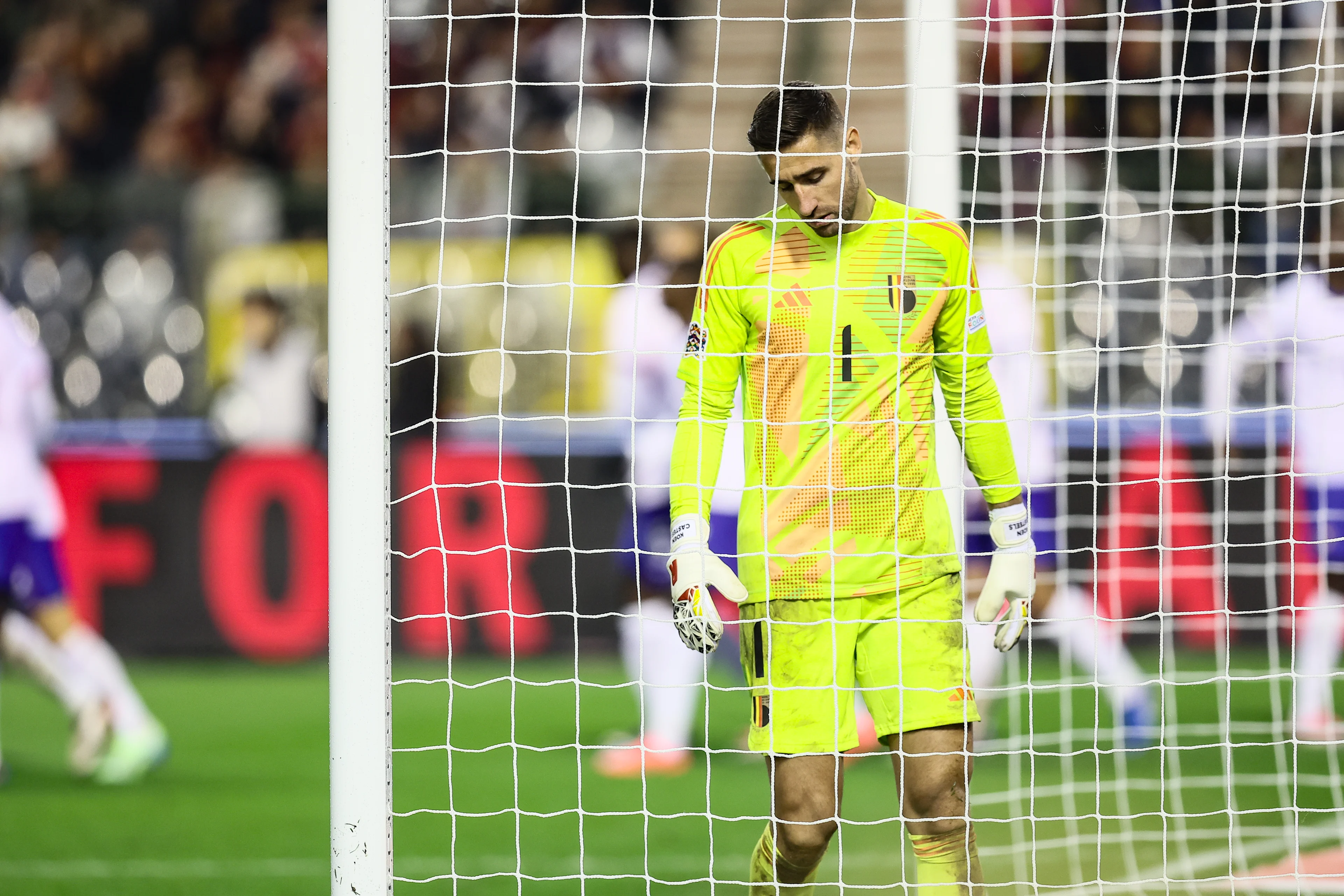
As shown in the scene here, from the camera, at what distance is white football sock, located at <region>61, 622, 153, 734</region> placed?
6.11 metres

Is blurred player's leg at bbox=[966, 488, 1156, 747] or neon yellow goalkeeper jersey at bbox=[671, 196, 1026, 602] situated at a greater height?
neon yellow goalkeeper jersey at bbox=[671, 196, 1026, 602]

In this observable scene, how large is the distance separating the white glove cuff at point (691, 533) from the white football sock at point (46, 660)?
395 centimetres

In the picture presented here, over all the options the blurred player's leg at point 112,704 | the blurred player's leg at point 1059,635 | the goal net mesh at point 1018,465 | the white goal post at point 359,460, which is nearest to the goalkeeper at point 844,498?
the goal net mesh at point 1018,465

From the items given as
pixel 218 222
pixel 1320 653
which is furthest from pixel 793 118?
pixel 218 222

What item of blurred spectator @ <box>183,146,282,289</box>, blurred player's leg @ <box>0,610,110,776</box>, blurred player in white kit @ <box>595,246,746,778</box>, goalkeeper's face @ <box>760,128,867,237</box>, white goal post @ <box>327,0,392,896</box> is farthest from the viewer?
blurred spectator @ <box>183,146,282,289</box>

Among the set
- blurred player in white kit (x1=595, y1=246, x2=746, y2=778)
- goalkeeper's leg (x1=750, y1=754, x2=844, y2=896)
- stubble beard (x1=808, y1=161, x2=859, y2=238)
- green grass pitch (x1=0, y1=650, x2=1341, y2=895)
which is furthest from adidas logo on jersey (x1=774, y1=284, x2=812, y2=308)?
blurred player in white kit (x1=595, y1=246, x2=746, y2=778)

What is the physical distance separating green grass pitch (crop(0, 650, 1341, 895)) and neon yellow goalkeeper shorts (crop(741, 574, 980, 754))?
27 cm

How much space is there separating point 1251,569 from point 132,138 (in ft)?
31.9

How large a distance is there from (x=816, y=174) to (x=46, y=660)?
15.7 feet

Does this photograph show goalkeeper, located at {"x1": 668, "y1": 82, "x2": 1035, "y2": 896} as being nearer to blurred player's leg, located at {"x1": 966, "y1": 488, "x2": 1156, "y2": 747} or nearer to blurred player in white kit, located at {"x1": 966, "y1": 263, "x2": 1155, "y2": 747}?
blurred player in white kit, located at {"x1": 966, "y1": 263, "x2": 1155, "y2": 747}

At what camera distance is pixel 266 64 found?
12.2m

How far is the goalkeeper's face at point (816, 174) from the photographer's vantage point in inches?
121

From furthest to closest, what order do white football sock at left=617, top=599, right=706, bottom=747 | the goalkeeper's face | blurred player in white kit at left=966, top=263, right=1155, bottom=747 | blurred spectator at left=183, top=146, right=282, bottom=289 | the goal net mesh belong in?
blurred spectator at left=183, top=146, right=282, bottom=289 < white football sock at left=617, top=599, right=706, bottom=747 < blurred player in white kit at left=966, top=263, right=1155, bottom=747 < the goal net mesh < the goalkeeper's face

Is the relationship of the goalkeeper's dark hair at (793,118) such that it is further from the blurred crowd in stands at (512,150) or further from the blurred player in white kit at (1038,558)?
the blurred player in white kit at (1038,558)
